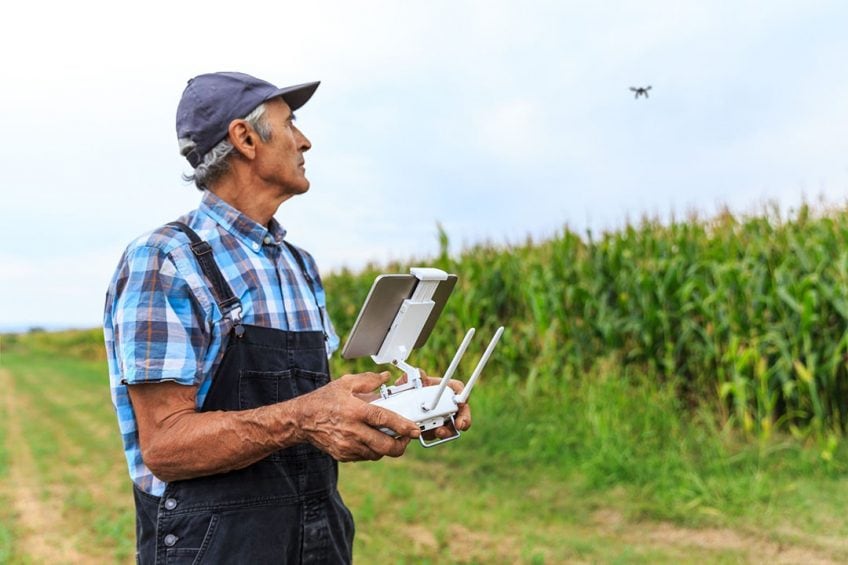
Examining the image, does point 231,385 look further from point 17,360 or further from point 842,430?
point 17,360

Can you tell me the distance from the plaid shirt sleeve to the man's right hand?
0.30 metres

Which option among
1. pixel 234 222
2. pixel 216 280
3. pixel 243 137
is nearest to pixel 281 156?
pixel 243 137

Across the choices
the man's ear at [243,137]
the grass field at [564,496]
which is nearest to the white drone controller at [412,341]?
the man's ear at [243,137]

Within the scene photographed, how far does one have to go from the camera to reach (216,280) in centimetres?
186

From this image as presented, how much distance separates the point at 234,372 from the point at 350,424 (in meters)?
0.40

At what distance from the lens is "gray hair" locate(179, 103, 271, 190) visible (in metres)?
2.03

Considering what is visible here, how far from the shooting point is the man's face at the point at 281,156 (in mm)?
2043

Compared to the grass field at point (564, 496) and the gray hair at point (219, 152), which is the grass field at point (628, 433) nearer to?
the grass field at point (564, 496)

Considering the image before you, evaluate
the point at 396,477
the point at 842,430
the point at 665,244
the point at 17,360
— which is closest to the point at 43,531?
the point at 396,477

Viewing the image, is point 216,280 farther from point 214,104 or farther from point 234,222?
point 214,104

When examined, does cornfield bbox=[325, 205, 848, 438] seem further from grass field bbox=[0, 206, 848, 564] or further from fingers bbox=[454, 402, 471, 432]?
fingers bbox=[454, 402, 471, 432]

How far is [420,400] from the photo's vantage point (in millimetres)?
1802

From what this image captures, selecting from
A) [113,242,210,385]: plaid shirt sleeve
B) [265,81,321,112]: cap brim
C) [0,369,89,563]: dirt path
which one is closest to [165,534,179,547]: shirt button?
[113,242,210,385]: plaid shirt sleeve

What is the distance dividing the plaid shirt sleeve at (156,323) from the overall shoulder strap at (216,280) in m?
0.05
